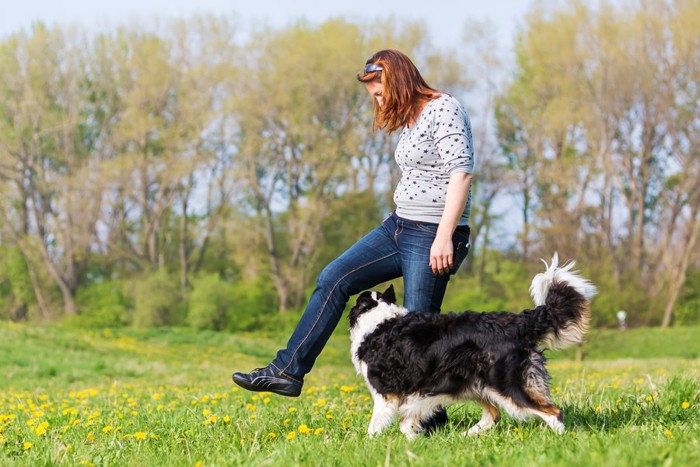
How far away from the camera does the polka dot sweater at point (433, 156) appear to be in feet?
15.1

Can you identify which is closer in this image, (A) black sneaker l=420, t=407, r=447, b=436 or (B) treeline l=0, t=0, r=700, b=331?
(A) black sneaker l=420, t=407, r=447, b=436

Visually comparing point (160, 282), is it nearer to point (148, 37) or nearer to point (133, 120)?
point (133, 120)

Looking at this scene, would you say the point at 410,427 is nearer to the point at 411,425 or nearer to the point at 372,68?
the point at 411,425

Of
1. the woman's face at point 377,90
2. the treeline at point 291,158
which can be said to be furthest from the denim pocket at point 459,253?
the treeline at point 291,158

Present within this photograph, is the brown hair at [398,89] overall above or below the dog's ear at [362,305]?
above

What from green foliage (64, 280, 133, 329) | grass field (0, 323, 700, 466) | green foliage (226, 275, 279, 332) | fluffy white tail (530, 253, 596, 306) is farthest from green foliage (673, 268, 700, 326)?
fluffy white tail (530, 253, 596, 306)

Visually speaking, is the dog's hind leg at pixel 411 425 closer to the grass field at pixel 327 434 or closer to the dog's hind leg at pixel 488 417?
the grass field at pixel 327 434

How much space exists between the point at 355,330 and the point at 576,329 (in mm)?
1300

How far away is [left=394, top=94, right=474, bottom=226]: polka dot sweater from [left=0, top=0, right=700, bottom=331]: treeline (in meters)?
27.4

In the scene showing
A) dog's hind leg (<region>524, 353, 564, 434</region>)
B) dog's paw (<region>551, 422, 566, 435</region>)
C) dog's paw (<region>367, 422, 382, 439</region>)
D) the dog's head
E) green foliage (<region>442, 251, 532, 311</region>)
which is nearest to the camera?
dog's paw (<region>551, 422, 566, 435</region>)

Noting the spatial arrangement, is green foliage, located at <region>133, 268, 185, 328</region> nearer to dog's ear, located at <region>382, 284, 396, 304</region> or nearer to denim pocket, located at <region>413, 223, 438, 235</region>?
dog's ear, located at <region>382, 284, 396, 304</region>

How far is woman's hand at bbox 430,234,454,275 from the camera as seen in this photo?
4574 mm

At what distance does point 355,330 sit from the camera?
490 cm

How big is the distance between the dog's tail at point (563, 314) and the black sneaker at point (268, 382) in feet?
4.88
